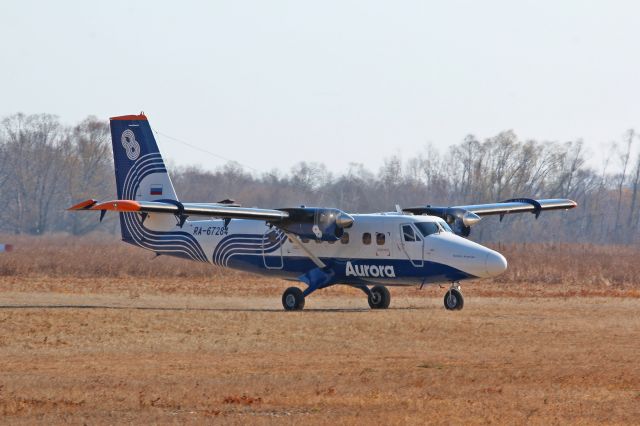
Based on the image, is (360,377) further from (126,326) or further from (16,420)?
(126,326)

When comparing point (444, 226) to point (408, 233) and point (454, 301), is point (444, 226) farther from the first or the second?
point (454, 301)

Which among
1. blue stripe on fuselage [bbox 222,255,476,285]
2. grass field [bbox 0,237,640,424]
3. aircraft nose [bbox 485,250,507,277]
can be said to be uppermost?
aircraft nose [bbox 485,250,507,277]

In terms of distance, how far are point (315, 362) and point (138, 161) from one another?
14.7 meters

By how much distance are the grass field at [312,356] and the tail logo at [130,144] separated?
4.19 m

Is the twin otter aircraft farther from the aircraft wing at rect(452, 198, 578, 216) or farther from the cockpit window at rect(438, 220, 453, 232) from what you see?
the aircraft wing at rect(452, 198, 578, 216)

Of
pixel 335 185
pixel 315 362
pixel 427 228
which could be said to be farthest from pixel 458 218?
pixel 335 185

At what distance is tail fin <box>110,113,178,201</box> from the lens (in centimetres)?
3316

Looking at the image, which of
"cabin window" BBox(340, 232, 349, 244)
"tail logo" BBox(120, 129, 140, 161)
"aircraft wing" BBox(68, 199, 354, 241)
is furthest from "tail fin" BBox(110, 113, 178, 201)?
"cabin window" BBox(340, 232, 349, 244)

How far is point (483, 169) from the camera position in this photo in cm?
9138

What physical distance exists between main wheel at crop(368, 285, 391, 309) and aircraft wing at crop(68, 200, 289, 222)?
11.8 feet

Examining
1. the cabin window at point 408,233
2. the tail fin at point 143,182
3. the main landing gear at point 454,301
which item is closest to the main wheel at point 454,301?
the main landing gear at point 454,301

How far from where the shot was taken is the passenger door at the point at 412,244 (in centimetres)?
2947

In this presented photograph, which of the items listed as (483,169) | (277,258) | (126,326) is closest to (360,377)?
(126,326)

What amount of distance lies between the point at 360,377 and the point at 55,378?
476 cm
